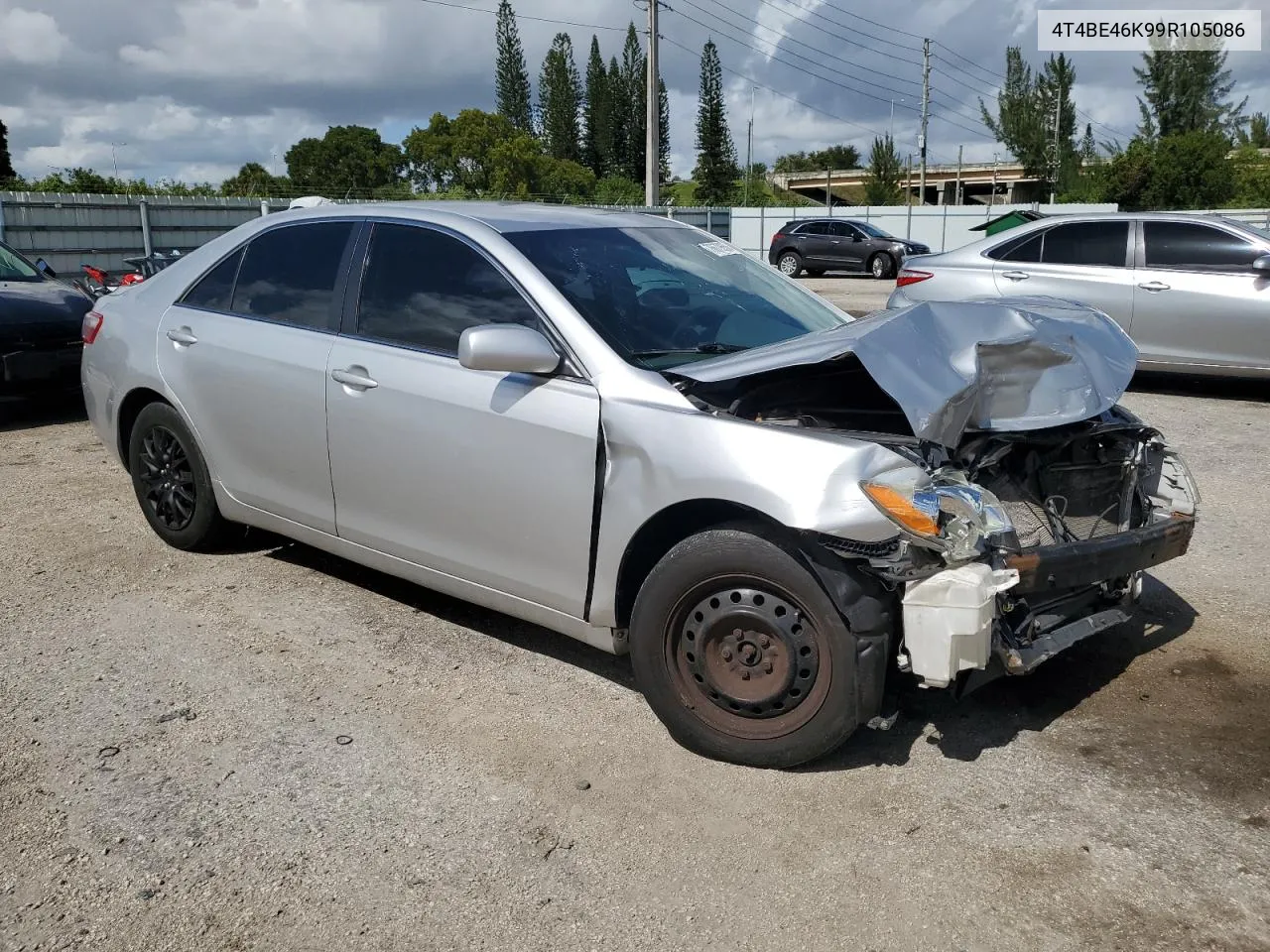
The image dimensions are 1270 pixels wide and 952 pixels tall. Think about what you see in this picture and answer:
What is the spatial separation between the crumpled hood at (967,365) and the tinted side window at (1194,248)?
20.3 ft

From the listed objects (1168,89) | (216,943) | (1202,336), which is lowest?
(216,943)

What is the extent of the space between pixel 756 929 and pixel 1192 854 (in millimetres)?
1217

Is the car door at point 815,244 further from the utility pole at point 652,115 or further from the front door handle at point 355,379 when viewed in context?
the front door handle at point 355,379

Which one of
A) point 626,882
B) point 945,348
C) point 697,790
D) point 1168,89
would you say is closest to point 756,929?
point 626,882

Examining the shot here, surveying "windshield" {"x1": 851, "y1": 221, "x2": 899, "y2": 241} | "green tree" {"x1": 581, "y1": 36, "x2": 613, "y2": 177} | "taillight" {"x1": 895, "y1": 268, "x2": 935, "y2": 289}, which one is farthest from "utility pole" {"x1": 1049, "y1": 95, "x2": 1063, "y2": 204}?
"taillight" {"x1": 895, "y1": 268, "x2": 935, "y2": 289}

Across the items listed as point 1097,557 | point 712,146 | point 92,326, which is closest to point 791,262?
point 92,326

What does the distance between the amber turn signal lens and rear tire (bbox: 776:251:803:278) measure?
1117 inches

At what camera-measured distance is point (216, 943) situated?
2.74m

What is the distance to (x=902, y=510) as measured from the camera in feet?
10.3

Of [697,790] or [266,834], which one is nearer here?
[266,834]

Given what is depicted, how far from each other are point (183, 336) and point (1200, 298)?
7856 mm

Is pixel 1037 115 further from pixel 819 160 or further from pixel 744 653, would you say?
pixel 744 653

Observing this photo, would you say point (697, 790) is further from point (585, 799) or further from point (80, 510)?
point (80, 510)

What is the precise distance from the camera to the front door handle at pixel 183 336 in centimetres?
511
